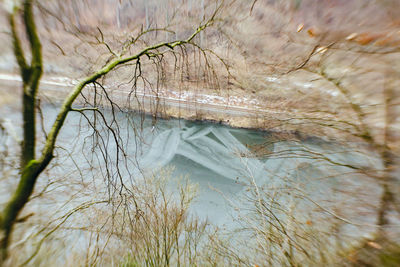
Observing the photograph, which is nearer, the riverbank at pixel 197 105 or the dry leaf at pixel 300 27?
the riverbank at pixel 197 105

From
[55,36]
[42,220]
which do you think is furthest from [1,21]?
[42,220]

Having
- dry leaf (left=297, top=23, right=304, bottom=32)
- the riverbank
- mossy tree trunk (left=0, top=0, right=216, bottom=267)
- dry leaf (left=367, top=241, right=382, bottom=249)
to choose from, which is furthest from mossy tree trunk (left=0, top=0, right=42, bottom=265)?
dry leaf (left=297, top=23, right=304, bottom=32)

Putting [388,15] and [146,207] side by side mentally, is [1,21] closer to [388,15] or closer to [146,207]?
[146,207]

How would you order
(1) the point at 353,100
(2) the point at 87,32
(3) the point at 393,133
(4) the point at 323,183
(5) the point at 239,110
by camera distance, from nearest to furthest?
1. (3) the point at 393,133
2. (1) the point at 353,100
3. (2) the point at 87,32
4. (4) the point at 323,183
5. (5) the point at 239,110

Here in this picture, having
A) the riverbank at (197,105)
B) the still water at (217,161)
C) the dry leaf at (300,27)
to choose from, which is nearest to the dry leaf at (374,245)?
the still water at (217,161)

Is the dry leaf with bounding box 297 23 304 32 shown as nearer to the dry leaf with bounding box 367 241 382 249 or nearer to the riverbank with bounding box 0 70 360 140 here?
the riverbank with bounding box 0 70 360 140

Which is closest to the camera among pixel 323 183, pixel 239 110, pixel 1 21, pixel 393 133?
pixel 1 21

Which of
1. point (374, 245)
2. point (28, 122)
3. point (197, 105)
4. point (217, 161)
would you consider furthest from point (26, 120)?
point (217, 161)

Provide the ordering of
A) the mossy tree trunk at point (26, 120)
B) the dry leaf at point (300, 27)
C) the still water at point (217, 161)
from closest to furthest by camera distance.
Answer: the mossy tree trunk at point (26, 120) < the still water at point (217, 161) < the dry leaf at point (300, 27)

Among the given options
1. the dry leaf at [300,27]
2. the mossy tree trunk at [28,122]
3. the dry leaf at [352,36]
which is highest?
the dry leaf at [300,27]

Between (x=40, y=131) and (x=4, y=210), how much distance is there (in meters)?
0.53

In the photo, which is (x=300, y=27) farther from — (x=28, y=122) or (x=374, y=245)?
(x=28, y=122)

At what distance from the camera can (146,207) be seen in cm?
219

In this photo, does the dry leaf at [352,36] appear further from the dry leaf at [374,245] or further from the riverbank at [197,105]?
the dry leaf at [374,245]
